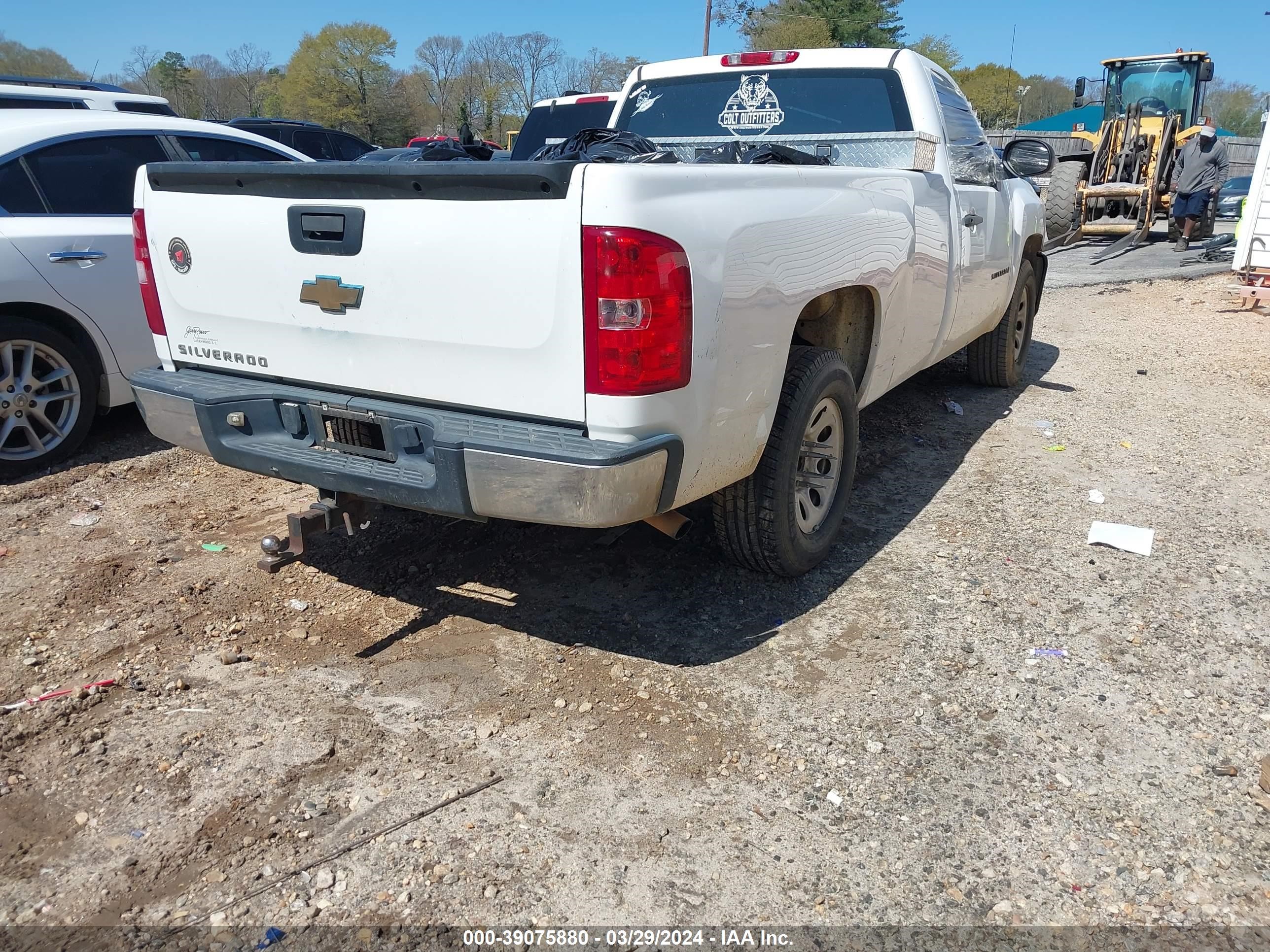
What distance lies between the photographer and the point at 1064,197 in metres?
15.4

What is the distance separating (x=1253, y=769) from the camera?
8.63ft

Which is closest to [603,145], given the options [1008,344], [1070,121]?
[1008,344]

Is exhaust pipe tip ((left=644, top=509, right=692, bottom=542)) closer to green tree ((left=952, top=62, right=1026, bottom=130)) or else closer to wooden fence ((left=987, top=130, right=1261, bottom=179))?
wooden fence ((left=987, top=130, right=1261, bottom=179))

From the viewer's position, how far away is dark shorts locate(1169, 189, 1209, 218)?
14562mm

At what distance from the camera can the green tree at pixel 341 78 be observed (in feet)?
222

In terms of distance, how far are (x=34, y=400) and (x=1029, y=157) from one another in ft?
19.1

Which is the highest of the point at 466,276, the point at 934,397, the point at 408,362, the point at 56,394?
the point at 466,276

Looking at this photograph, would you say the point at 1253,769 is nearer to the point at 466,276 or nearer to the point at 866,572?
the point at 866,572

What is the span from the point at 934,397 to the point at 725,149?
2735mm

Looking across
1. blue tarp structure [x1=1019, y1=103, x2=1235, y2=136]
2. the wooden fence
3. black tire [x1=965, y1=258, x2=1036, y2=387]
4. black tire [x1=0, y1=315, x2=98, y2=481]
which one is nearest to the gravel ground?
black tire [x1=0, y1=315, x2=98, y2=481]

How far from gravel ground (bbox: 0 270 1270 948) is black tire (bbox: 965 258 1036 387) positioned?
1995 mm

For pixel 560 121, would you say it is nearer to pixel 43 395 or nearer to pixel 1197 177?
pixel 43 395

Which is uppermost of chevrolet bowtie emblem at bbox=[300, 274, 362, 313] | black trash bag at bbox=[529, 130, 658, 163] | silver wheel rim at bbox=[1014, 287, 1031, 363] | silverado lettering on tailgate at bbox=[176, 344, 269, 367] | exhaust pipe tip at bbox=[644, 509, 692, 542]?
black trash bag at bbox=[529, 130, 658, 163]

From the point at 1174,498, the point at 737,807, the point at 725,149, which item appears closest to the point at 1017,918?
the point at 737,807
